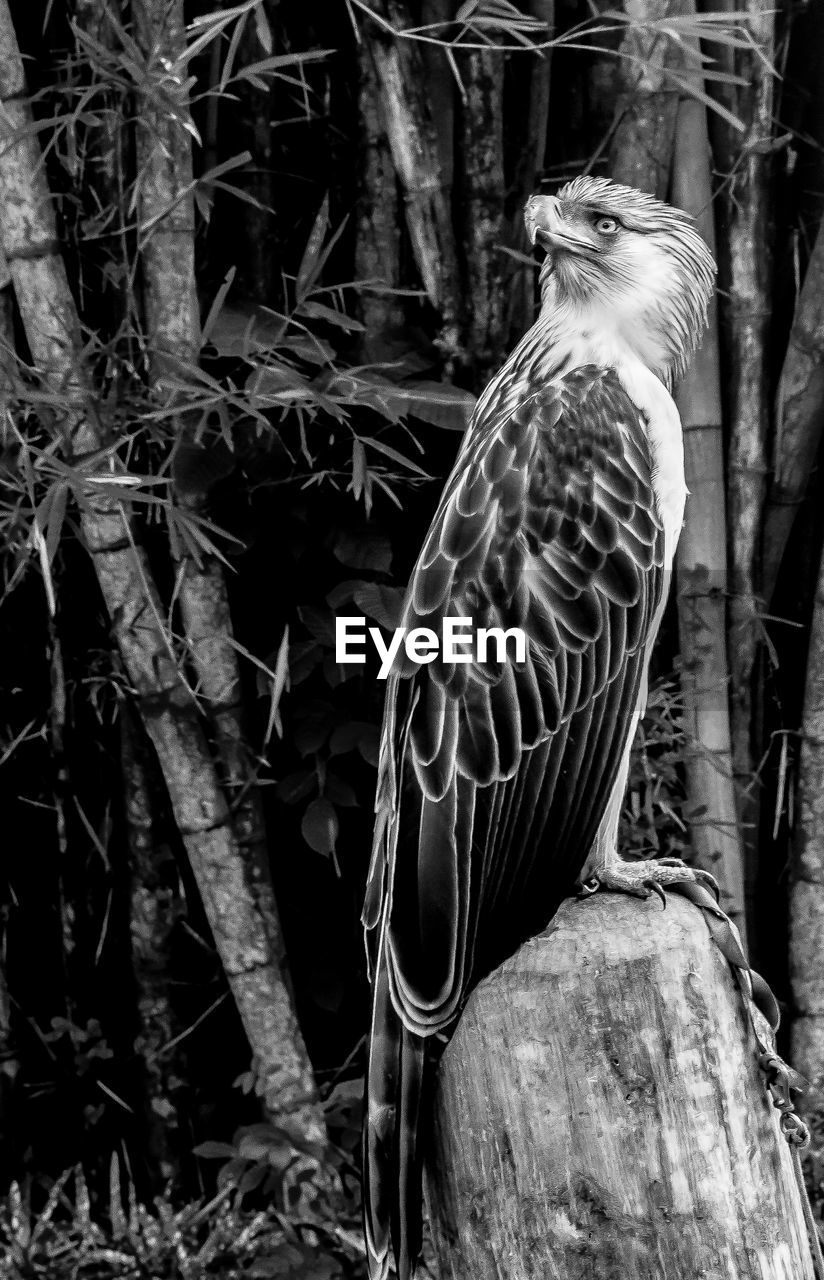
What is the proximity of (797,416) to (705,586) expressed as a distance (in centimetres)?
29

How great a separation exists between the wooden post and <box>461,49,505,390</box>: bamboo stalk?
94cm

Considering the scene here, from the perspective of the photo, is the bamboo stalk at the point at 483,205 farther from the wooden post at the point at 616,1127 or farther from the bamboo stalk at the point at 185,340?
the wooden post at the point at 616,1127

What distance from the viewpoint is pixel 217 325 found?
1808mm

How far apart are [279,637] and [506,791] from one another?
0.67m

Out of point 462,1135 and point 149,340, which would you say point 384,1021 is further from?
point 149,340

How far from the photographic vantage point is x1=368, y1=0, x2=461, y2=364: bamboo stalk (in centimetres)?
183

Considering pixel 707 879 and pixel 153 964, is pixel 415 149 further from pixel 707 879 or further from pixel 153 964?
pixel 153 964

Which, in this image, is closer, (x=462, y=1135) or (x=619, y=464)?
(x=462, y=1135)

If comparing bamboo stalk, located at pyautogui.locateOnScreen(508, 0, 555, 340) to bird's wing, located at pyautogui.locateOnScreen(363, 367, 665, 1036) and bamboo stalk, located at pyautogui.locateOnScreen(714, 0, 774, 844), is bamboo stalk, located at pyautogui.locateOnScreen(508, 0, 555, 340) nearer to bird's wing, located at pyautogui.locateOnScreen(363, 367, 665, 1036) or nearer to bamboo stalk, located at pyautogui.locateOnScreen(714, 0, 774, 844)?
bamboo stalk, located at pyautogui.locateOnScreen(714, 0, 774, 844)

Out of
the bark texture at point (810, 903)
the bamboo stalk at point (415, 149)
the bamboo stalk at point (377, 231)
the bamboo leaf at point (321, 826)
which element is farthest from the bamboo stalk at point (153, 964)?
the bark texture at point (810, 903)

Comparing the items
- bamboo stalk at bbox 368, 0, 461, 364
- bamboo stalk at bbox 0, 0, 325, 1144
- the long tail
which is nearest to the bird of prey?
the long tail

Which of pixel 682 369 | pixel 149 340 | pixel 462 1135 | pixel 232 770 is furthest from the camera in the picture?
pixel 232 770

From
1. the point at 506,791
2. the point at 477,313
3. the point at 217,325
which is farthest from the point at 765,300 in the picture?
the point at 506,791

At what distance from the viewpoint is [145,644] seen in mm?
1876
